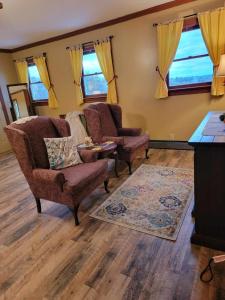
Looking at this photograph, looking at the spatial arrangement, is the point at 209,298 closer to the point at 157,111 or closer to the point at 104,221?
the point at 104,221

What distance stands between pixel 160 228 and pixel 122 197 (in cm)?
74

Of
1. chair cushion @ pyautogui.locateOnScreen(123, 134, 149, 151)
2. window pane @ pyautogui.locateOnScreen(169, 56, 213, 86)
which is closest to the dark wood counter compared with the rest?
chair cushion @ pyautogui.locateOnScreen(123, 134, 149, 151)

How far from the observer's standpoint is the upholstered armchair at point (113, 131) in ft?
11.1

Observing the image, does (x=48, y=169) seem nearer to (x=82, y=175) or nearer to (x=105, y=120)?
(x=82, y=175)

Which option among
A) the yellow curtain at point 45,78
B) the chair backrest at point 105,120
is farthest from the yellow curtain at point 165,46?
the yellow curtain at point 45,78

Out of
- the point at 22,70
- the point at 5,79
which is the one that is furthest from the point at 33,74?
the point at 5,79

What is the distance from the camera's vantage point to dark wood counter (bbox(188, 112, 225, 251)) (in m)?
1.60

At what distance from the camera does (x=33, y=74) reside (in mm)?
5934

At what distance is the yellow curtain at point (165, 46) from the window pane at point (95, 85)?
4.50 feet

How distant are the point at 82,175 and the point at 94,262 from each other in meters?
0.90

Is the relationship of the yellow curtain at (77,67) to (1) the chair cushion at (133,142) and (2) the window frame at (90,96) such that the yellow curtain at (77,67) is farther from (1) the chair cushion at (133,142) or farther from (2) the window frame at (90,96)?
(1) the chair cushion at (133,142)

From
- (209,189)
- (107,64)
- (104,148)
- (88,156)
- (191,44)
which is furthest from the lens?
(107,64)

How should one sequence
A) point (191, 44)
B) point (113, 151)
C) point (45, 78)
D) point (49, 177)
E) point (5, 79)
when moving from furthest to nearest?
point (5, 79), point (45, 78), point (191, 44), point (113, 151), point (49, 177)

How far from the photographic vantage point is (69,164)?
269 centimetres
